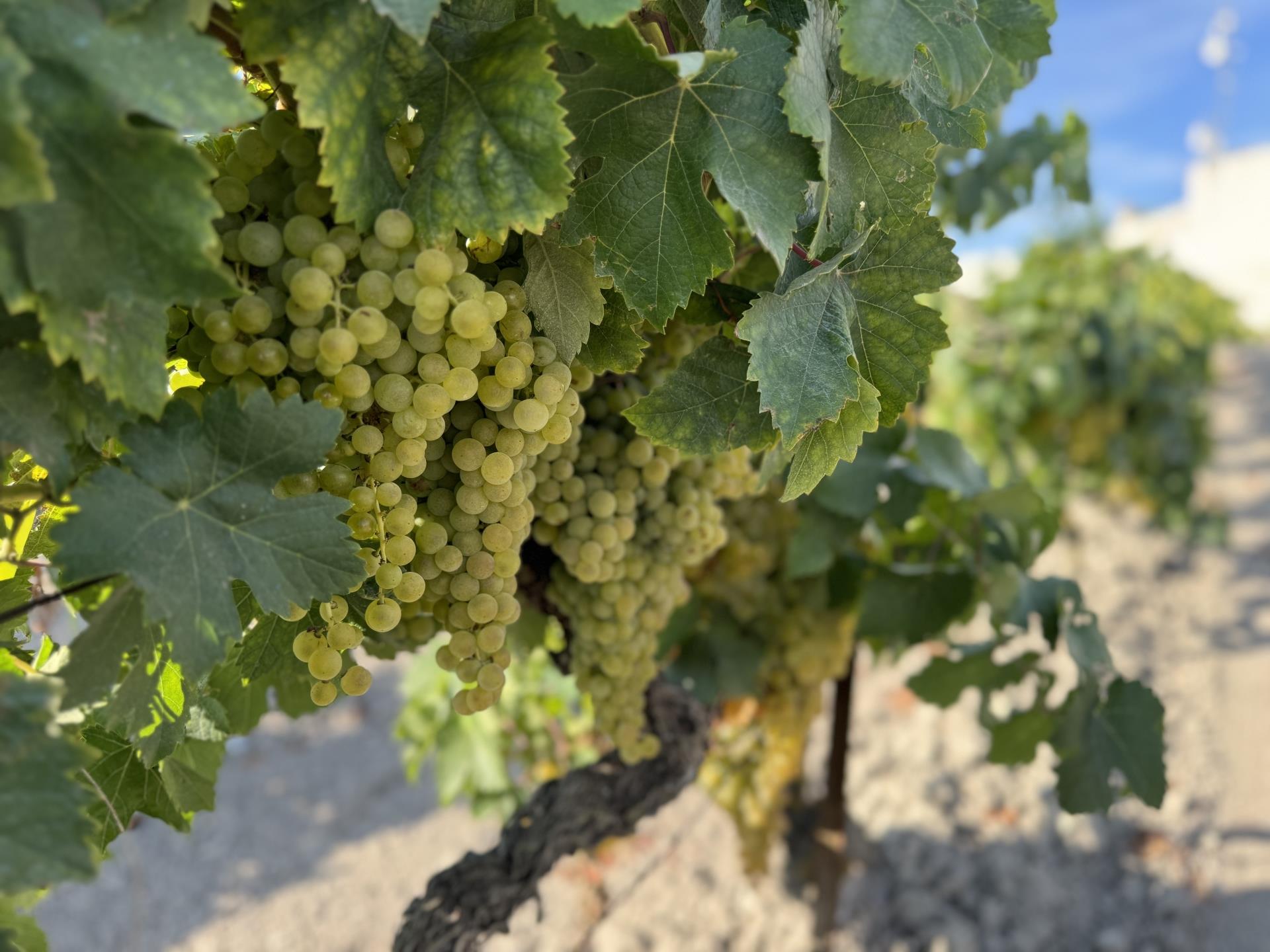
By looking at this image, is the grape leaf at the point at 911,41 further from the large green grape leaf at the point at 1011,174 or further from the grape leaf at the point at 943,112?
the large green grape leaf at the point at 1011,174

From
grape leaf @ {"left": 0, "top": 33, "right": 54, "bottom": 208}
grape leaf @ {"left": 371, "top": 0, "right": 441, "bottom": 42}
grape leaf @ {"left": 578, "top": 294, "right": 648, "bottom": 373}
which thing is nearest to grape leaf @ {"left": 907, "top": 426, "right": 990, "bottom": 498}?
grape leaf @ {"left": 578, "top": 294, "right": 648, "bottom": 373}

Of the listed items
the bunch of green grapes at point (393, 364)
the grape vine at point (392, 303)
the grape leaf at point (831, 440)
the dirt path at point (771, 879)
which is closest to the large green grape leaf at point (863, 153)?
the grape vine at point (392, 303)

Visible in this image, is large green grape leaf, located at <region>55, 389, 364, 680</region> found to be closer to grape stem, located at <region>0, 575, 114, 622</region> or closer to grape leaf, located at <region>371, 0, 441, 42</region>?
grape stem, located at <region>0, 575, 114, 622</region>

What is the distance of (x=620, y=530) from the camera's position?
0.98m

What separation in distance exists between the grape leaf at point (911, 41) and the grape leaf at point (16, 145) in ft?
1.57

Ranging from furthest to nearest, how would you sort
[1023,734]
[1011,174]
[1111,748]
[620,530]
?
[1011,174] → [1023,734] → [1111,748] → [620,530]

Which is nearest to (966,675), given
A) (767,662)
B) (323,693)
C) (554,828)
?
(767,662)

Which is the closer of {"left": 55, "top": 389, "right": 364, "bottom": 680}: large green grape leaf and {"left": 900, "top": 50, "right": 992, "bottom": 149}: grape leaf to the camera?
{"left": 55, "top": 389, "right": 364, "bottom": 680}: large green grape leaf

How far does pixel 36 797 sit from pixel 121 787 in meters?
0.55

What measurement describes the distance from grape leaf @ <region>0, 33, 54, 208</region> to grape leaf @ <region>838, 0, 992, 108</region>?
1.57 ft

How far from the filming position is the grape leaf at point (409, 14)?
521 millimetres

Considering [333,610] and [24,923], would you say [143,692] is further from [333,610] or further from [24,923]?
[24,923]

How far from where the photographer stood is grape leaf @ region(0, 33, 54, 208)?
1.42 ft

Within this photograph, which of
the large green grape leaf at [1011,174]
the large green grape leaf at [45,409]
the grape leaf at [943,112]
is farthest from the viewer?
the large green grape leaf at [1011,174]
